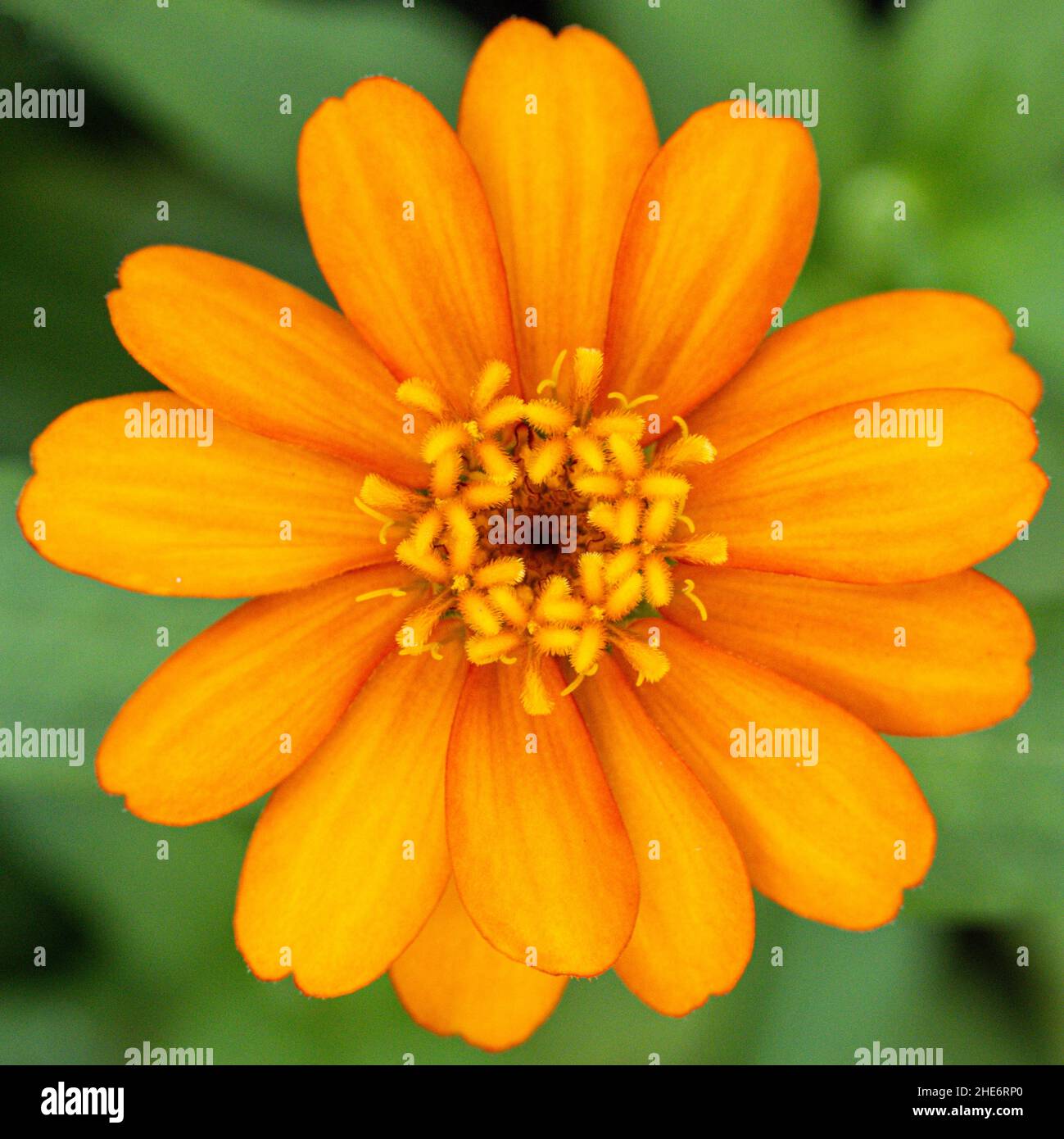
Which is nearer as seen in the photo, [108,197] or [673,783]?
[673,783]

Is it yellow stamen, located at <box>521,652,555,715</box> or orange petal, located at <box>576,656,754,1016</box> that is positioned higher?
yellow stamen, located at <box>521,652,555,715</box>

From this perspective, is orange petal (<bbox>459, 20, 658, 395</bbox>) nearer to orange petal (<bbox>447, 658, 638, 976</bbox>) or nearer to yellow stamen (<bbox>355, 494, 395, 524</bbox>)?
yellow stamen (<bbox>355, 494, 395, 524</bbox>)

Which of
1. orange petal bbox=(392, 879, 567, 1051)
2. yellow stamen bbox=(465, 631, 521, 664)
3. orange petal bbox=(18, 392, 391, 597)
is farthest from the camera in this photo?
orange petal bbox=(392, 879, 567, 1051)

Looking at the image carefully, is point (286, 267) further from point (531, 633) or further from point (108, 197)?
point (531, 633)

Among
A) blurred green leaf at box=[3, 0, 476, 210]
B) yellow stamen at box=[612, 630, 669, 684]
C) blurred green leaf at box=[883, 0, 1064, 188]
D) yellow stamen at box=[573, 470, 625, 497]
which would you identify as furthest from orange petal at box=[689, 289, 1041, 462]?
blurred green leaf at box=[3, 0, 476, 210]

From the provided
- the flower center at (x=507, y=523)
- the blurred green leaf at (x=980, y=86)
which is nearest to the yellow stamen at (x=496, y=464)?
the flower center at (x=507, y=523)

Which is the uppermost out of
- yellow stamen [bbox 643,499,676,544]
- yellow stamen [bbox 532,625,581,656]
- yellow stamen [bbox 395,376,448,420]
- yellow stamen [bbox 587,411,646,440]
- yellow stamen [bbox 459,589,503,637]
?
yellow stamen [bbox 395,376,448,420]
